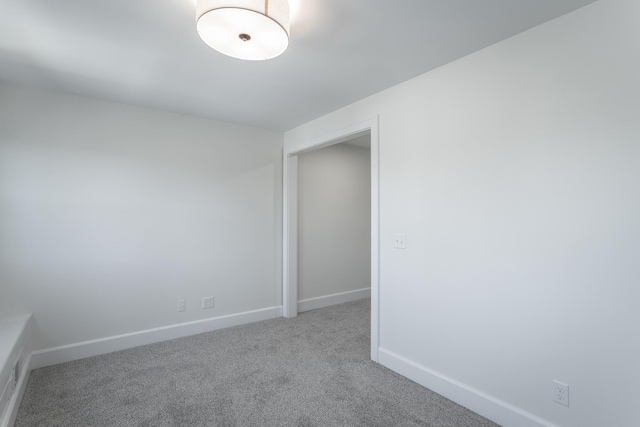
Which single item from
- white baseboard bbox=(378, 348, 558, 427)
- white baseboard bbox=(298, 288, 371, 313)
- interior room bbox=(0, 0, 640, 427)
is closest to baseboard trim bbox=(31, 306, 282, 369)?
interior room bbox=(0, 0, 640, 427)

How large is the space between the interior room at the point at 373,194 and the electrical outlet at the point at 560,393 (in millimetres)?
14

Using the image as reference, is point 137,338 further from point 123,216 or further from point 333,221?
point 333,221

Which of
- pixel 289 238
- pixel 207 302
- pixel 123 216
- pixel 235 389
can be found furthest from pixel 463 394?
pixel 123 216

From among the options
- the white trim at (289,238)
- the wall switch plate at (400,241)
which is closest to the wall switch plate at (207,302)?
the white trim at (289,238)

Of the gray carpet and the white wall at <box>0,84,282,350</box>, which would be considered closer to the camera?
the gray carpet

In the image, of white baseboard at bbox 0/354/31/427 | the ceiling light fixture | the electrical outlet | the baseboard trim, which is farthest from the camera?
the baseboard trim

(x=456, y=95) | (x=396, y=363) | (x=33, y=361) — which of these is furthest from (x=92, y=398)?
(x=456, y=95)

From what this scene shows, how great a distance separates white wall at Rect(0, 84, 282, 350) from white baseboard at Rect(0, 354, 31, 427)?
27cm

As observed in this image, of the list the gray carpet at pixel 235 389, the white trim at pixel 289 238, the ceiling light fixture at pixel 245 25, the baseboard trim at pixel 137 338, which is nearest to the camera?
the ceiling light fixture at pixel 245 25

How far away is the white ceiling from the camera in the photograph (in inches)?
65.2

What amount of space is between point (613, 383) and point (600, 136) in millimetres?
1255

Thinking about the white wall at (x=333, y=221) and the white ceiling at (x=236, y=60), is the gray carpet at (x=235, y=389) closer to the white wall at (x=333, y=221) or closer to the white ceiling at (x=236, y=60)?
the white wall at (x=333, y=221)

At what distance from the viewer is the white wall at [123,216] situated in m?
2.62

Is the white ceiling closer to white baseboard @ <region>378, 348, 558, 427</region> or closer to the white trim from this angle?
the white trim
